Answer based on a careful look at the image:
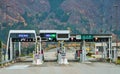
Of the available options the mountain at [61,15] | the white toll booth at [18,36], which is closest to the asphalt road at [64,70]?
the white toll booth at [18,36]

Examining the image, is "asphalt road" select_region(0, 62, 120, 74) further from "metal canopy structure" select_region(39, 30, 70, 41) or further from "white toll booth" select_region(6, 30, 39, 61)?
"white toll booth" select_region(6, 30, 39, 61)

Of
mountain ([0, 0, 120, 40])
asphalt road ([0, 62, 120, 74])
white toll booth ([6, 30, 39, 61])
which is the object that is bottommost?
asphalt road ([0, 62, 120, 74])

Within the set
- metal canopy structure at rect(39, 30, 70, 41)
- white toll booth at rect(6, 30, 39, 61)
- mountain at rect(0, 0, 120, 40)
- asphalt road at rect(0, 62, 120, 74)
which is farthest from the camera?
mountain at rect(0, 0, 120, 40)

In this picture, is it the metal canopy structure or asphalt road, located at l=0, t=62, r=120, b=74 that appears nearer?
asphalt road, located at l=0, t=62, r=120, b=74

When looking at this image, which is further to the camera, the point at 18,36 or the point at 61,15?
the point at 61,15

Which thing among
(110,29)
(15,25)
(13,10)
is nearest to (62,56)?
(15,25)

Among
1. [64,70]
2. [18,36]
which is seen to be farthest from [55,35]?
[64,70]

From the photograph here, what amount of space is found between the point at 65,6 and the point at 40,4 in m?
12.8

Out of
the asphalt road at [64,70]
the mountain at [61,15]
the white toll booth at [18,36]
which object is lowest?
the asphalt road at [64,70]

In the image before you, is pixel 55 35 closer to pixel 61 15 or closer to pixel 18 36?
pixel 18 36

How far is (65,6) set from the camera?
655ft

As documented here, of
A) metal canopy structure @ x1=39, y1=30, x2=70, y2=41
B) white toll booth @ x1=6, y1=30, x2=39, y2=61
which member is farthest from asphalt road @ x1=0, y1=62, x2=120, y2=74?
white toll booth @ x1=6, y1=30, x2=39, y2=61

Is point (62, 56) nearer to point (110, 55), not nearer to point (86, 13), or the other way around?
point (110, 55)

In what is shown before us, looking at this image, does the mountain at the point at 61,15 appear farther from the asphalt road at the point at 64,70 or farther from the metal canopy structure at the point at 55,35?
the asphalt road at the point at 64,70
